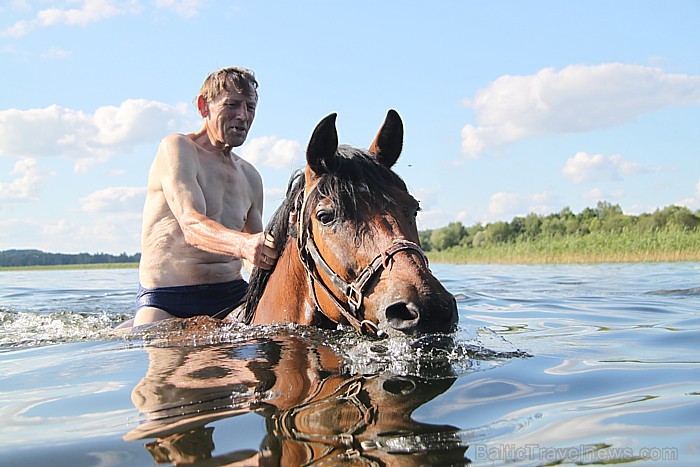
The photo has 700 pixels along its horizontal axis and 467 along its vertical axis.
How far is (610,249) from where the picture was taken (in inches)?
966

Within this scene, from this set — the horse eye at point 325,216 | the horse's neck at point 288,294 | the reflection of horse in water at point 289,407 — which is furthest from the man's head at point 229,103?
the reflection of horse in water at point 289,407

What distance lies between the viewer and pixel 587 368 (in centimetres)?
341

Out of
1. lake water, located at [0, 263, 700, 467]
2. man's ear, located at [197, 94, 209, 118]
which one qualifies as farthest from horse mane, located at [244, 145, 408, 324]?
man's ear, located at [197, 94, 209, 118]

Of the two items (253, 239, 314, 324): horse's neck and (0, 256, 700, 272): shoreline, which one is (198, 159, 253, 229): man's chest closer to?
(253, 239, 314, 324): horse's neck

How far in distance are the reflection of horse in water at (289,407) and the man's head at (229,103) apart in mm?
1698

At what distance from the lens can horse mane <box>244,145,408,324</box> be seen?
3236mm

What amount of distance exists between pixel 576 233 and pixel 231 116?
111 feet

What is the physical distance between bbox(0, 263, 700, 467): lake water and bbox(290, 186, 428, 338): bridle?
16 cm

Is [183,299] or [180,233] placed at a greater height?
[180,233]

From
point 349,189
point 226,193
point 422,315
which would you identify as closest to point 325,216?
point 349,189

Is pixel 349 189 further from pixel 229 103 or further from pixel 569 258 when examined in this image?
pixel 569 258

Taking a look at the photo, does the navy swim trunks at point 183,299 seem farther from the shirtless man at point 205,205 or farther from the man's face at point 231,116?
the man's face at point 231,116

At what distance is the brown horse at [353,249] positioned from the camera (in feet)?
9.12

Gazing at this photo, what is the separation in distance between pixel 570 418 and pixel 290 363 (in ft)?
4.65
